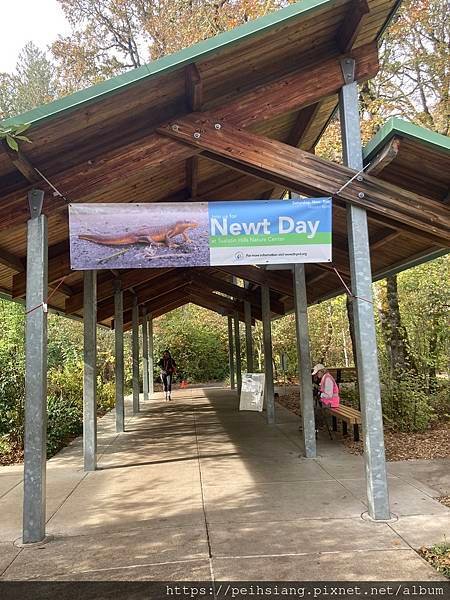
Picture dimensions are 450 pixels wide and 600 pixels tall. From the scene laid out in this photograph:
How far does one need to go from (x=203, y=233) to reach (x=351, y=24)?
2.61m

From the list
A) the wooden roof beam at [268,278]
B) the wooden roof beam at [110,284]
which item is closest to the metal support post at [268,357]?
the wooden roof beam at [268,278]

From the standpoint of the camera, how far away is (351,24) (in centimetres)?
518

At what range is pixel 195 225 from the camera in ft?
17.5

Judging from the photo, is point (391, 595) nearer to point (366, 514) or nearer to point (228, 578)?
point (228, 578)

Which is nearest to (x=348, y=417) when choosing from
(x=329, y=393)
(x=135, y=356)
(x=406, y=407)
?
(x=329, y=393)

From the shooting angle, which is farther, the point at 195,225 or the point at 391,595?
the point at 195,225

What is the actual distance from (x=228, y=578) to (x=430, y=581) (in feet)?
4.79

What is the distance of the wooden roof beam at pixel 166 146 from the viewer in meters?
5.17

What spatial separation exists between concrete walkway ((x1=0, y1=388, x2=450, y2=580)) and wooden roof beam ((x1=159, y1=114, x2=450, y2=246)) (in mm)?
3053

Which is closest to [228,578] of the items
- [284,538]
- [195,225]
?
[284,538]

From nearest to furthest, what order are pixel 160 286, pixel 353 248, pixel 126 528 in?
pixel 126 528, pixel 353 248, pixel 160 286

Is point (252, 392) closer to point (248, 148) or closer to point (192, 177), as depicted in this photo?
point (192, 177)

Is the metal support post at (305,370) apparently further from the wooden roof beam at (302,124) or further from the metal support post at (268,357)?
the metal support post at (268,357)

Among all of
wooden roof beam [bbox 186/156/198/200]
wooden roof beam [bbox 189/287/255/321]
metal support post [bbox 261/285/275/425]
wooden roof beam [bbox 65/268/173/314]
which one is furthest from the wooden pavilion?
wooden roof beam [bbox 189/287/255/321]
